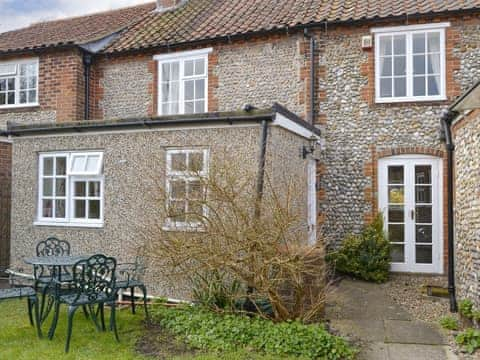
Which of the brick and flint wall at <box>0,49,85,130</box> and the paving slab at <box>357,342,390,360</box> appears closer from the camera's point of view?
the paving slab at <box>357,342,390,360</box>

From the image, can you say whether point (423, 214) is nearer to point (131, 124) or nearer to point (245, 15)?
point (131, 124)

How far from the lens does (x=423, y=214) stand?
1033 centimetres

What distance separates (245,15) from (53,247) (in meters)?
8.01

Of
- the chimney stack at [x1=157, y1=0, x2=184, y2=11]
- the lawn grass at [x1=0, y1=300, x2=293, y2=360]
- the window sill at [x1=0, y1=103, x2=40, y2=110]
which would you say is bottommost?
the lawn grass at [x1=0, y1=300, x2=293, y2=360]

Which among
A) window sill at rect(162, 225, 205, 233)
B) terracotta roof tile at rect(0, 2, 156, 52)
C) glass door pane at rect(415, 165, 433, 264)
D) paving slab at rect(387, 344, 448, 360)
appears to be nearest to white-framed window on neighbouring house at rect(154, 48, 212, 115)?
terracotta roof tile at rect(0, 2, 156, 52)

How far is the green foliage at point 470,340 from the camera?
5.73 meters

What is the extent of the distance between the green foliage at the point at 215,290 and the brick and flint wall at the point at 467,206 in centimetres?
348

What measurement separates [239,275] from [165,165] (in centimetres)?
250

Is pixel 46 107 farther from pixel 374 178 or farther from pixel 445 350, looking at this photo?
pixel 445 350

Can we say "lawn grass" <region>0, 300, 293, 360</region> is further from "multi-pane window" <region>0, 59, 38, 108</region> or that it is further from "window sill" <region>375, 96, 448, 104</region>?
"multi-pane window" <region>0, 59, 38, 108</region>

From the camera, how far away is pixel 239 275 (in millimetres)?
6203

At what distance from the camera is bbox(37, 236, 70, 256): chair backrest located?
816 cm

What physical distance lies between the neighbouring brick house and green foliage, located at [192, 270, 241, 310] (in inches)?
116

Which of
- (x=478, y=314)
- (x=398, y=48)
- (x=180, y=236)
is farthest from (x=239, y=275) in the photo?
(x=398, y=48)
